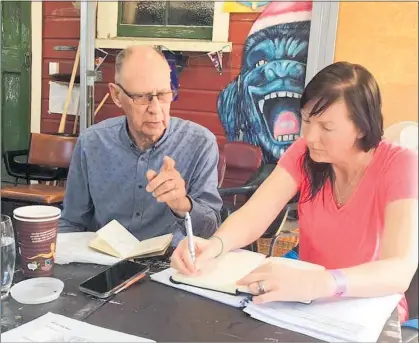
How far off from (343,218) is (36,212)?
0.62 m

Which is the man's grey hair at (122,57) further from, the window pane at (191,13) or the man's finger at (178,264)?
the window pane at (191,13)

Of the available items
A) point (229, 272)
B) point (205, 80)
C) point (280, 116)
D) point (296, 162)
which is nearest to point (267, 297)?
point (229, 272)

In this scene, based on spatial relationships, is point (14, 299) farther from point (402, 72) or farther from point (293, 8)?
point (293, 8)

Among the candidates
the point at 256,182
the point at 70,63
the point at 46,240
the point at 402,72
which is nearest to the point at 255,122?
the point at 256,182

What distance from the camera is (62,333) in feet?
1.93

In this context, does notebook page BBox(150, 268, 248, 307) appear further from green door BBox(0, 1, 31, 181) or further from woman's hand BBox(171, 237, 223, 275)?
green door BBox(0, 1, 31, 181)

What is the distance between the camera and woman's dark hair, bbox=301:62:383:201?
0.88 m

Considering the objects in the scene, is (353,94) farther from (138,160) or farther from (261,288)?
(138,160)

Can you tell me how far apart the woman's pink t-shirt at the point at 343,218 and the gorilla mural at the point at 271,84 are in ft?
3.95

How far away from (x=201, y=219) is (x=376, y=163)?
417 millimetres

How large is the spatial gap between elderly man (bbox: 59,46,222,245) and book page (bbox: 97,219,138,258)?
0.21m

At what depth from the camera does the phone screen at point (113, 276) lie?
0.72 metres

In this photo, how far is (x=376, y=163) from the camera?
0.95 m

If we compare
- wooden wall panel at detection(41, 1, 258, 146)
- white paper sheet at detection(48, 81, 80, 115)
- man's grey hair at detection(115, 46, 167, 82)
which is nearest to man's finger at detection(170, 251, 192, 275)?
man's grey hair at detection(115, 46, 167, 82)
